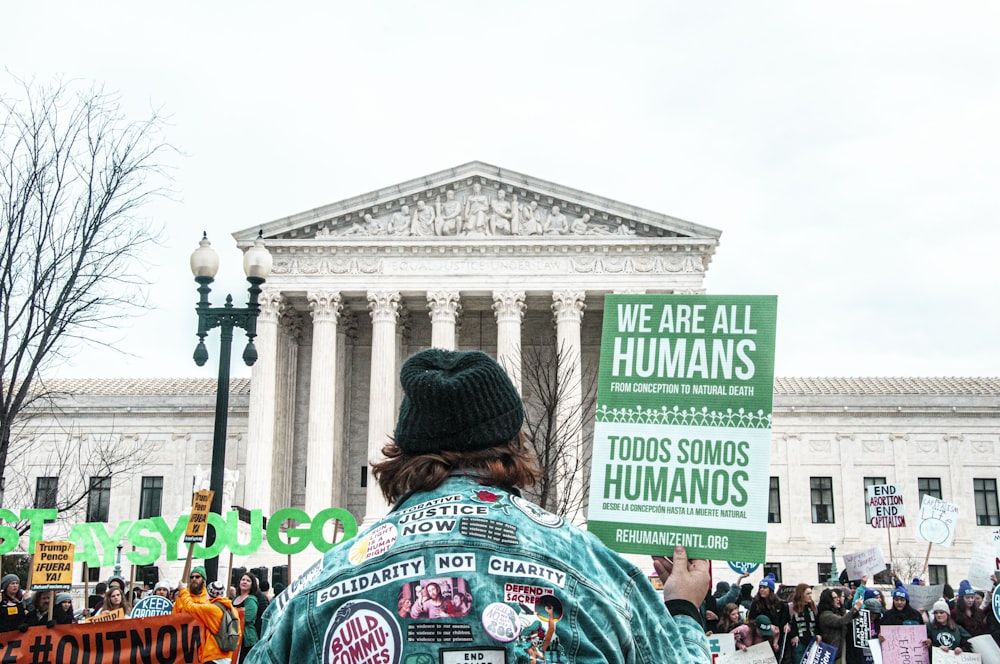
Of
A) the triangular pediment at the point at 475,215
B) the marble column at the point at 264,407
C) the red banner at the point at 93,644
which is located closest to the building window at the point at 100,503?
the marble column at the point at 264,407

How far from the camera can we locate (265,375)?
4262cm

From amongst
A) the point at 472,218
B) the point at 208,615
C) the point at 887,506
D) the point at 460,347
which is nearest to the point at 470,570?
the point at 208,615

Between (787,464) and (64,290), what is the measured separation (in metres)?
39.1

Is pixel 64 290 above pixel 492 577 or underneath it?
above

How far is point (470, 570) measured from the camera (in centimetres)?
253

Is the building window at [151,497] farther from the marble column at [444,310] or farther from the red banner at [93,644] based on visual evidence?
the red banner at [93,644]

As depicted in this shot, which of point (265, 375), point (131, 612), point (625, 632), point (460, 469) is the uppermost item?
point (265, 375)

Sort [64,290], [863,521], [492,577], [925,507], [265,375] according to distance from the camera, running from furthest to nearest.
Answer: [863,521] → [265,375] → [925,507] → [64,290] → [492,577]

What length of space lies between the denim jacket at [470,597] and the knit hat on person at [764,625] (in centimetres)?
1124

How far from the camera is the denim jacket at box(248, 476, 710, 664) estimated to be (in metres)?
2.49

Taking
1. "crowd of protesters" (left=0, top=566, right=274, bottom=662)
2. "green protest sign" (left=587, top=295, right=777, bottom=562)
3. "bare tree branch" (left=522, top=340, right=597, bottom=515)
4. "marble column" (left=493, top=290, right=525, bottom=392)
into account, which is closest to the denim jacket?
"green protest sign" (left=587, top=295, right=777, bottom=562)

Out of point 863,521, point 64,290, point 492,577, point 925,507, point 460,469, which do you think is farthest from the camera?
point 863,521

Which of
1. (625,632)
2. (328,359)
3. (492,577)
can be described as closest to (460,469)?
(492,577)

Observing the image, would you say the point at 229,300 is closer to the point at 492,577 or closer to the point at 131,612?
the point at 131,612
